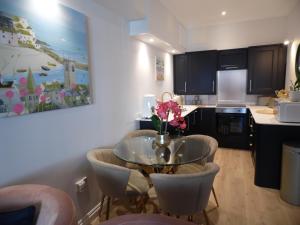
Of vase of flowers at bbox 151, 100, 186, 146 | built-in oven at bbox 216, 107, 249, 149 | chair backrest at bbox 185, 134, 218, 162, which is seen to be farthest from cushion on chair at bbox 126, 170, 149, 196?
built-in oven at bbox 216, 107, 249, 149

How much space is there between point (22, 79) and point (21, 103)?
0.17 m

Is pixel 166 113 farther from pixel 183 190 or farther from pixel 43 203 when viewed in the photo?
pixel 43 203

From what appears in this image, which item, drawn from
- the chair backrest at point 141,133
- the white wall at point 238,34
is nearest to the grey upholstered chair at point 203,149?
the chair backrest at point 141,133

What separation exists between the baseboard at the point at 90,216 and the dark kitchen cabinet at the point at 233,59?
370cm

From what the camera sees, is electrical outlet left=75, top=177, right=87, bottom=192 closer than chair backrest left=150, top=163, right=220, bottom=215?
No

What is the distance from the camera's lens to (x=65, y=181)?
1.91 meters

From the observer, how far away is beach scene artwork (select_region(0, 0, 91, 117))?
139 cm

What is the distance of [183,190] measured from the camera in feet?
5.26

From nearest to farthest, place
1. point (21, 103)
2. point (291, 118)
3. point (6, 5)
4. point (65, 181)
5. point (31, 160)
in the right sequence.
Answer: point (6, 5), point (21, 103), point (31, 160), point (65, 181), point (291, 118)

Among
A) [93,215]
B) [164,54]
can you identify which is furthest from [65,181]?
[164,54]

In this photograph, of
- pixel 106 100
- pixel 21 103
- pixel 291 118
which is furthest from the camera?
pixel 291 118

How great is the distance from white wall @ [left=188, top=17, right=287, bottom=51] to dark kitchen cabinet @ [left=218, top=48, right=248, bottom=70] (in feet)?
0.69

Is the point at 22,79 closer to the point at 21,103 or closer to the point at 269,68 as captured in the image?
the point at 21,103

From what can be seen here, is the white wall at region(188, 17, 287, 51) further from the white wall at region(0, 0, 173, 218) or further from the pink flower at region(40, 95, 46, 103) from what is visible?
the pink flower at region(40, 95, 46, 103)
